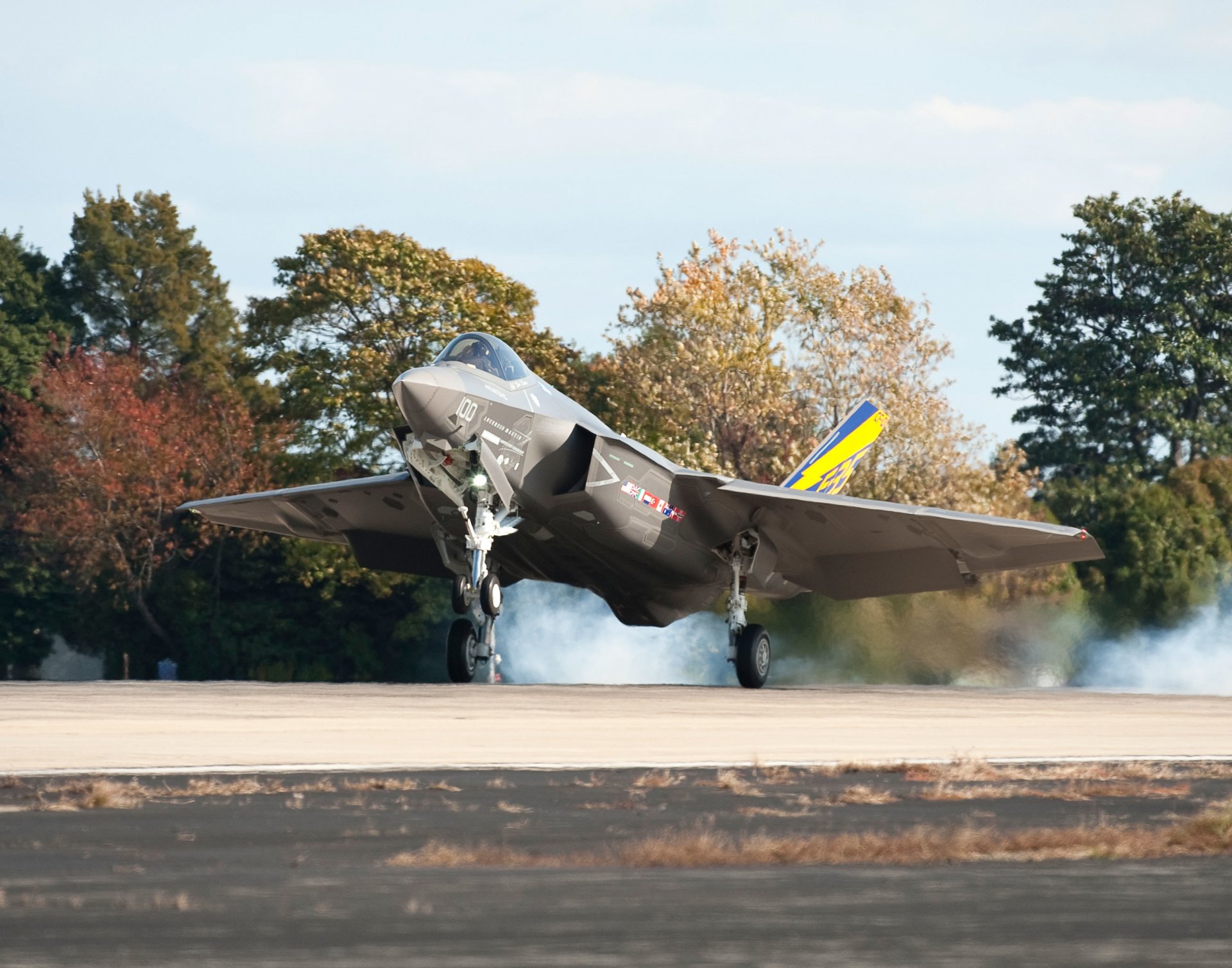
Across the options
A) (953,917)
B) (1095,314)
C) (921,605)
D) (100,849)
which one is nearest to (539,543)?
(921,605)

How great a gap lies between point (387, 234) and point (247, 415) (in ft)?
22.3

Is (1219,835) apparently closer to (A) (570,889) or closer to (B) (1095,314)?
(A) (570,889)

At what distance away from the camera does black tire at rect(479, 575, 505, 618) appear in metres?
20.6

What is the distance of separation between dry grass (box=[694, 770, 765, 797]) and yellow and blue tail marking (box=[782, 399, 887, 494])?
18740 millimetres

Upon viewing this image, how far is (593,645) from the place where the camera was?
37.3 m

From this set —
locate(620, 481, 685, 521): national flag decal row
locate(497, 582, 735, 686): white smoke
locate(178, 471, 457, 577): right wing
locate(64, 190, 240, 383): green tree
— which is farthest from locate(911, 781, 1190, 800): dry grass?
locate(64, 190, 240, 383): green tree

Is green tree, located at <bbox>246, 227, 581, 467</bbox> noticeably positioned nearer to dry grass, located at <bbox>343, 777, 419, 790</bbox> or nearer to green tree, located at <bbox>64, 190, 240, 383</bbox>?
green tree, located at <bbox>64, 190, 240, 383</bbox>

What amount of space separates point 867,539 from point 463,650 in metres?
6.08

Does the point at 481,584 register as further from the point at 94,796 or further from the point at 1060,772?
the point at 94,796

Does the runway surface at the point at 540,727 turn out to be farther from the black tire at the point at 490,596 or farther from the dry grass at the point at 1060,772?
the black tire at the point at 490,596

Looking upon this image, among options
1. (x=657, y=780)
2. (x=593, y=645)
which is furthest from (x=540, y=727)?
(x=593, y=645)

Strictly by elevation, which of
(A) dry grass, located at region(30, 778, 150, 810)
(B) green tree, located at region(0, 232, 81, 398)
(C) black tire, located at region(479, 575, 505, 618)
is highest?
(B) green tree, located at region(0, 232, 81, 398)

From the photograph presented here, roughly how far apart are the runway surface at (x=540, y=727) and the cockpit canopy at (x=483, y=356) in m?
4.01

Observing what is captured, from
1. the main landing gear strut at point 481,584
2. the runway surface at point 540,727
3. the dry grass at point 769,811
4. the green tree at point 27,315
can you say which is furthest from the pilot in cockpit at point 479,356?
the green tree at point 27,315
